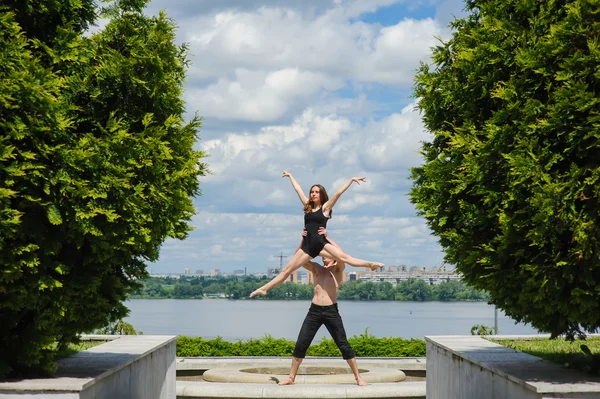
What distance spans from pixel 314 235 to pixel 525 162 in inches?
208

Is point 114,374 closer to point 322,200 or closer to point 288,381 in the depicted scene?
point 288,381

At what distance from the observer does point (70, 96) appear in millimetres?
9734

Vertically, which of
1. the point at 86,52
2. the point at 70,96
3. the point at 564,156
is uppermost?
the point at 86,52

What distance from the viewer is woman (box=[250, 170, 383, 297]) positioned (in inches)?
532

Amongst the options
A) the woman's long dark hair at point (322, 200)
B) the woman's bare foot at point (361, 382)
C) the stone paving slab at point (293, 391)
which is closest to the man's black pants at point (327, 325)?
the woman's bare foot at point (361, 382)

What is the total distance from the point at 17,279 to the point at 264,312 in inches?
4158

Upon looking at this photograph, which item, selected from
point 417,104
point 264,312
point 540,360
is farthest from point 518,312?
point 264,312

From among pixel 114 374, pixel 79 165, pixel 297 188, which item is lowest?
pixel 114 374

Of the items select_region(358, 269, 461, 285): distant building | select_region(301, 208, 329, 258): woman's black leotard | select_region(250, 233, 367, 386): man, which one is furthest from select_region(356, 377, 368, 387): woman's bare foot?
select_region(358, 269, 461, 285): distant building

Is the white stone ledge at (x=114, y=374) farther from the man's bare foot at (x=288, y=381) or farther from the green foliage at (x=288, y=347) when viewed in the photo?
the green foliage at (x=288, y=347)

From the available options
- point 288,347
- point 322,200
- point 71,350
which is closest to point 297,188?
point 322,200

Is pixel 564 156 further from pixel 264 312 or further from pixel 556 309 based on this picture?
pixel 264 312

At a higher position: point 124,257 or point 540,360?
point 124,257

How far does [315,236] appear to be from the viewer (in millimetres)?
13805
